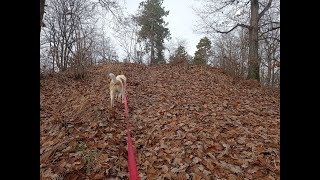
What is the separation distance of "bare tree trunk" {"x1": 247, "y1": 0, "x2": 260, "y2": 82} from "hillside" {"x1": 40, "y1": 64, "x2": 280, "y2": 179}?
3.14 metres

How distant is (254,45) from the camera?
12820 mm

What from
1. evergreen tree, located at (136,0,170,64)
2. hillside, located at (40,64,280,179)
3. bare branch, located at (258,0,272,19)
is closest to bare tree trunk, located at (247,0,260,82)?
bare branch, located at (258,0,272,19)

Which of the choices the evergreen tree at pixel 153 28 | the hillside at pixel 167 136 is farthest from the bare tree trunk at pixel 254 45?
the evergreen tree at pixel 153 28

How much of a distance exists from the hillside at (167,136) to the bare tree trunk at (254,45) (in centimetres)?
314

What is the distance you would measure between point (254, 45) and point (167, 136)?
9.57 meters

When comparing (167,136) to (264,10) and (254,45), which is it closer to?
(254,45)

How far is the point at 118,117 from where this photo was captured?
6.84 meters

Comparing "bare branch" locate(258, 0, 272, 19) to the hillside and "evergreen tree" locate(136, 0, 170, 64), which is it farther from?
"evergreen tree" locate(136, 0, 170, 64)

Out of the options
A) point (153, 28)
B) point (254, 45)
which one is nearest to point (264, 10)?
point (254, 45)

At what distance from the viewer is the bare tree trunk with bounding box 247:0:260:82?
42.0 ft

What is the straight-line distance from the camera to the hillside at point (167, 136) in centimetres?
393
